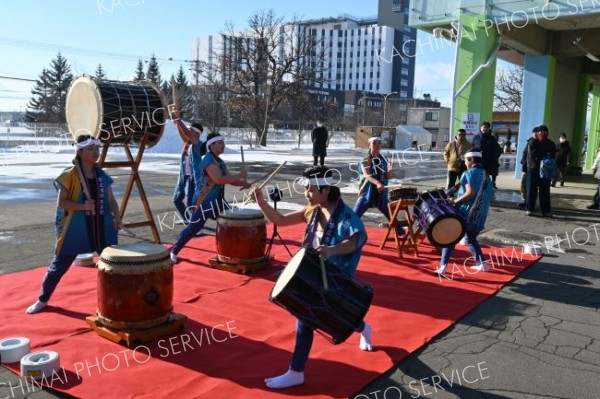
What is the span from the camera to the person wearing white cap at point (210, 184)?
6703 millimetres

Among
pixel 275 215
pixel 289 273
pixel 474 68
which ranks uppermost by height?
pixel 474 68

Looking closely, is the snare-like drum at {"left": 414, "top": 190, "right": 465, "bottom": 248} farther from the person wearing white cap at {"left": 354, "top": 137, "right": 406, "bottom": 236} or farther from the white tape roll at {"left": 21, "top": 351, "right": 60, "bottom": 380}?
the white tape roll at {"left": 21, "top": 351, "right": 60, "bottom": 380}

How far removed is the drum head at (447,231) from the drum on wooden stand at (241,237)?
2055 mm

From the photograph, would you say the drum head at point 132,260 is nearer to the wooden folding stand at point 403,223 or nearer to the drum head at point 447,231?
the drum head at point 447,231

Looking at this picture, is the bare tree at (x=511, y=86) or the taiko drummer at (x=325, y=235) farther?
the bare tree at (x=511, y=86)

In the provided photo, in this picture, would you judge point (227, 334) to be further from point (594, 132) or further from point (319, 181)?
point (594, 132)

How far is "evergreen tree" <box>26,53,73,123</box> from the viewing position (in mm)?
58856

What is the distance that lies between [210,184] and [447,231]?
2.95 m

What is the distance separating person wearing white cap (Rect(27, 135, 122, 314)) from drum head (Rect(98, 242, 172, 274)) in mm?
791

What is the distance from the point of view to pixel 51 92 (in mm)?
63938

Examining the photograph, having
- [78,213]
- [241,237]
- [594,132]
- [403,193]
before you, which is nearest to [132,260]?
[78,213]

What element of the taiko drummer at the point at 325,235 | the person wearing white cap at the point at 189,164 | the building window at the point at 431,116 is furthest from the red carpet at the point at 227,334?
the building window at the point at 431,116

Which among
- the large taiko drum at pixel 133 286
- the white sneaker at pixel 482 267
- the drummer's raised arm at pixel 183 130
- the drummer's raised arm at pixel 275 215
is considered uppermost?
the drummer's raised arm at pixel 183 130

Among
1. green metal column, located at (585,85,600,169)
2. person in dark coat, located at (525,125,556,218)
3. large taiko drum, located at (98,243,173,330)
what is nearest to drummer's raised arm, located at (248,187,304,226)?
large taiko drum, located at (98,243,173,330)
